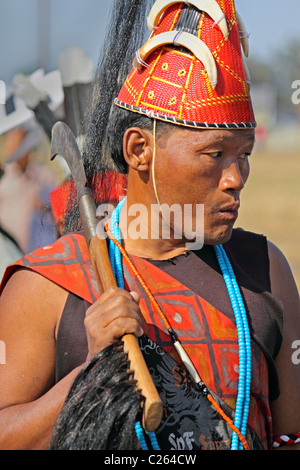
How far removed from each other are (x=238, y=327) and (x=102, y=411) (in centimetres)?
54

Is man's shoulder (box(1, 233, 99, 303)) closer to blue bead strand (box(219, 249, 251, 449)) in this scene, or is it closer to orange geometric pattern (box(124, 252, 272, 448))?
orange geometric pattern (box(124, 252, 272, 448))

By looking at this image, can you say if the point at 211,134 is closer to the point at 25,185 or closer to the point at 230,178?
the point at 230,178

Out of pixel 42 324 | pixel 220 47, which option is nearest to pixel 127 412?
pixel 42 324

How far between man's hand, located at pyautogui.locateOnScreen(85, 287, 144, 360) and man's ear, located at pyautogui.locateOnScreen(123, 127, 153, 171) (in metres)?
0.48

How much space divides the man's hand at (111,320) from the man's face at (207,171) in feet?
1.30

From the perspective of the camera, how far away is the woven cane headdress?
2061 mm

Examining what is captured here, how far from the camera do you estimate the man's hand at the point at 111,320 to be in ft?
5.91

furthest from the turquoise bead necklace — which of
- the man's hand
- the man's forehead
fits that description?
the man's forehead

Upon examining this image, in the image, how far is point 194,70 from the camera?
2072 millimetres

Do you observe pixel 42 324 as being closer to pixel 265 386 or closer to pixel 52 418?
pixel 52 418

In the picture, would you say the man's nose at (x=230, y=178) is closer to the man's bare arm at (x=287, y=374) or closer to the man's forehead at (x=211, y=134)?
the man's forehead at (x=211, y=134)

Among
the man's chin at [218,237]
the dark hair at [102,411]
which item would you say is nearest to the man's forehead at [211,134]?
the man's chin at [218,237]

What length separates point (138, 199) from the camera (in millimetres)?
2246

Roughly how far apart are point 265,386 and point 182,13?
1151 millimetres
